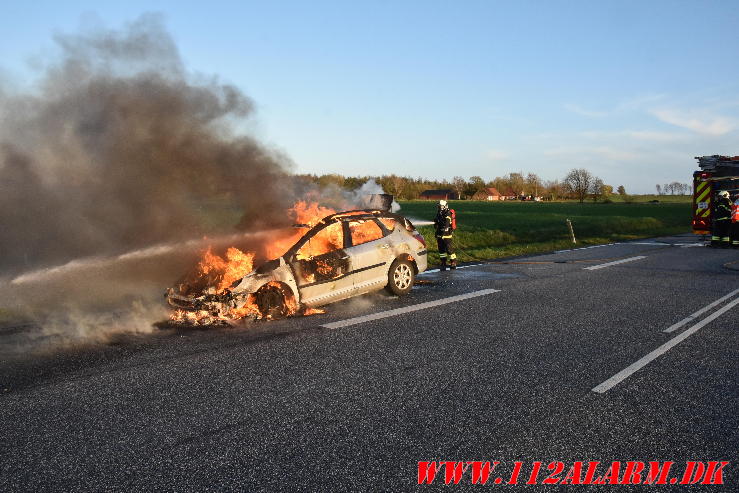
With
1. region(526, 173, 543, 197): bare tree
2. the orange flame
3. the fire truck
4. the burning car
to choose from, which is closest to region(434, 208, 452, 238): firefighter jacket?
the burning car

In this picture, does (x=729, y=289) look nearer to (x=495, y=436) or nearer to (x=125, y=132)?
(x=495, y=436)

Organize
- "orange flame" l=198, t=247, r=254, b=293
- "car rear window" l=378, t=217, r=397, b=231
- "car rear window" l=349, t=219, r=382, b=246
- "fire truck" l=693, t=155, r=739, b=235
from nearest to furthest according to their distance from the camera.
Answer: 1. "orange flame" l=198, t=247, r=254, b=293
2. "car rear window" l=349, t=219, r=382, b=246
3. "car rear window" l=378, t=217, r=397, b=231
4. "fire truck" l=693, t=155, r=739, b=235

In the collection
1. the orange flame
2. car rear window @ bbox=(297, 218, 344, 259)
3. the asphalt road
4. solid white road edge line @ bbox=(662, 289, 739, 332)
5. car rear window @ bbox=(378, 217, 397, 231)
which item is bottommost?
Answer: solid white road edge line @ bbox=(662, 289, 739, 332)

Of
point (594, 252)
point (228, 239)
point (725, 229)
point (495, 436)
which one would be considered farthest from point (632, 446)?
point (725, 229)

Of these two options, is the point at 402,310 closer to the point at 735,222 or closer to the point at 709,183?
the point at 735,222

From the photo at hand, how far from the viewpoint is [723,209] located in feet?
51.0

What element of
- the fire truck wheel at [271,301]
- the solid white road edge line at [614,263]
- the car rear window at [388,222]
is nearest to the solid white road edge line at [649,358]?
the fire truck wheel at [271,301]

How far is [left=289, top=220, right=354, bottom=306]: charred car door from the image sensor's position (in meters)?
7.64

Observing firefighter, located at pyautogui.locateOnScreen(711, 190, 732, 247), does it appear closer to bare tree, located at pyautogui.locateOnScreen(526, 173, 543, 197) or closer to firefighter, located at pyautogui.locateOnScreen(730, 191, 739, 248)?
firefighter, located at pyautogui.locateOnScreen(730, 191, 739, 248)

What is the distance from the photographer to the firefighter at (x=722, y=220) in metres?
15.3

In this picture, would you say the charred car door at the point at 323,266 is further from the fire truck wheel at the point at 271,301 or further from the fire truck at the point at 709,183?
the fire truck at the point at 709,183

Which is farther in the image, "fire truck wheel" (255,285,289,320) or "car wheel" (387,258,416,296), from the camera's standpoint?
"car wheel" (387,258,416,296)

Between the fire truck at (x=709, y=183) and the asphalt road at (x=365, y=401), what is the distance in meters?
11.2

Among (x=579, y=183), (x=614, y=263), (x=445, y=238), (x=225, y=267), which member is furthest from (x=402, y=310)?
(x=579, y=183)
